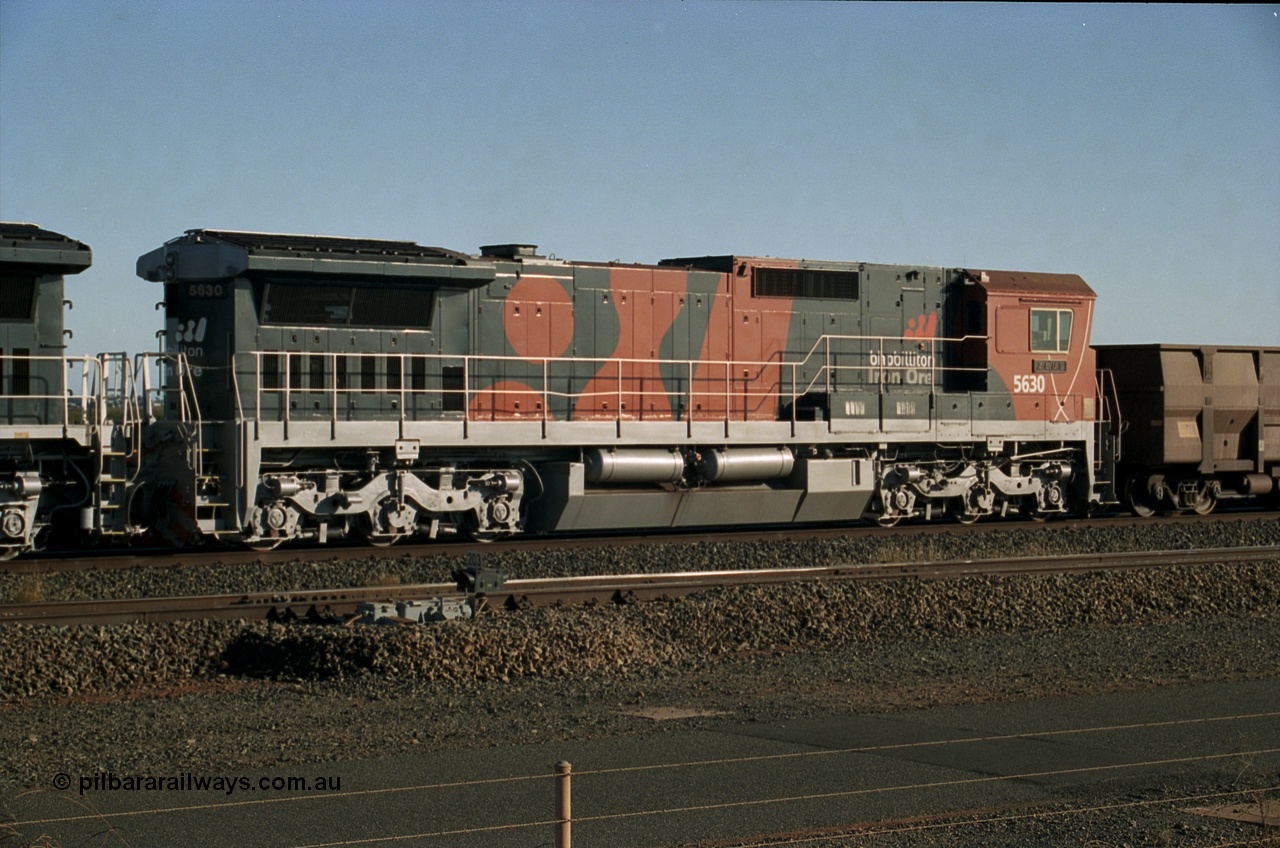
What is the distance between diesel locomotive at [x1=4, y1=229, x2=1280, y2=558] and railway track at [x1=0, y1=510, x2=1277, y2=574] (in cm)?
31

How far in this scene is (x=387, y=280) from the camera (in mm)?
15789

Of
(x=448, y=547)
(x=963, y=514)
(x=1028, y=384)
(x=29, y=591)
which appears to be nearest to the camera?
(x=29, y=591)

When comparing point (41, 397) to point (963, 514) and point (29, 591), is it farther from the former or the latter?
point (963, 514)

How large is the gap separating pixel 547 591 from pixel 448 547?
365cm

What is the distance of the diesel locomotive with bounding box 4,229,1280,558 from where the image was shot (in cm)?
1488

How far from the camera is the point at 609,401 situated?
1759cm

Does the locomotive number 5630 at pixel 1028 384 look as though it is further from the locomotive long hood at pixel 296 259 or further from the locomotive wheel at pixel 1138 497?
the locomotive long hood at pixel 296 259

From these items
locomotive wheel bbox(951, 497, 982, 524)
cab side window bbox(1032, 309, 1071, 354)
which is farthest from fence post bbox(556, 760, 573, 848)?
cab side window bbox(1032, 309, 1071, 354)

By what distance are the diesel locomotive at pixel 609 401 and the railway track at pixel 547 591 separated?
3097 millimetres

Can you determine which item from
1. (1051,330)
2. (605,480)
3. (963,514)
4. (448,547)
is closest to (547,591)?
(448,547)

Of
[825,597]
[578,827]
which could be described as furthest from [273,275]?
[578,827]

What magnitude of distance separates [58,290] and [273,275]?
223 centimetres

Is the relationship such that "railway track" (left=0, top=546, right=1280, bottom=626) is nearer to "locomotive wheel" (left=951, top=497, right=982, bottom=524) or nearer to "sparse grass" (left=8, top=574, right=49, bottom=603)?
"sparse grass" (left=8, top=574, right=49, bottom=603)

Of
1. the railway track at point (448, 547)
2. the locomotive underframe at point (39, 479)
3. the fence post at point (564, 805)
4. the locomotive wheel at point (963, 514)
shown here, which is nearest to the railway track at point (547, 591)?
the railway track at point (448, 547)
